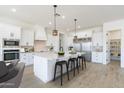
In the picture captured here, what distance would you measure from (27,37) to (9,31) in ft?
3.85

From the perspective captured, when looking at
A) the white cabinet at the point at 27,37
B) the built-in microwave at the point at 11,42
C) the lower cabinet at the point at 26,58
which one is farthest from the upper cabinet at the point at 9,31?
the lower cabinet at the point at 26,58

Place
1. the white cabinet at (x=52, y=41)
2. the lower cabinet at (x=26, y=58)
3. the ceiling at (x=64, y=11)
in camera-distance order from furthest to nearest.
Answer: the white cabinet at (x=52, y=41) < the lower cabinet at (x=26, y=58) < the ceiling at (x=64, y=11)

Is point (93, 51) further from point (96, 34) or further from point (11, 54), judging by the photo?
point (11, 54)

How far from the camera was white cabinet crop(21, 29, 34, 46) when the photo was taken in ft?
19.1

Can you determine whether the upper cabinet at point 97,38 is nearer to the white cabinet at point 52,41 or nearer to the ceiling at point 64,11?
the ceiling at point 64,11

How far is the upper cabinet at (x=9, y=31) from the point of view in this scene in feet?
15.8

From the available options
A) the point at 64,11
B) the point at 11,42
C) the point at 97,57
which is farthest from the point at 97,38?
the point at 11,42

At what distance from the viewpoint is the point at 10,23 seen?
543cm

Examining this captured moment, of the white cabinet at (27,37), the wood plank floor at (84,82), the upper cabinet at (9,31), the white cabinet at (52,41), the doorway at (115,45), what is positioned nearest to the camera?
the wood plank floor at (84,82)

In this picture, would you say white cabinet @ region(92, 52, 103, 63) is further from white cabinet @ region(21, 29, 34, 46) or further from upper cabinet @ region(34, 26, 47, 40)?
white cabinet @ region(21, 29, 34, 46)

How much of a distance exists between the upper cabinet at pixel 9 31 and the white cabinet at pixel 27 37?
15.7 inches

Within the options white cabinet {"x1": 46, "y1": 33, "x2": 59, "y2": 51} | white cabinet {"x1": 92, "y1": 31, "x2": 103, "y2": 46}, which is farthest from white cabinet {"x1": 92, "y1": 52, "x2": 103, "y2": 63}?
white cabinet {"x1": 46, "y1": 33, "x2": 59, "y2": 51}

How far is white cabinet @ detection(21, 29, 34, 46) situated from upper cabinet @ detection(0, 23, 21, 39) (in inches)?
15.7

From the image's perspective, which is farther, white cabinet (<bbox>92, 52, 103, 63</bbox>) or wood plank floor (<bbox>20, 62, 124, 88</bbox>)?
white cabinet (<bbox>92, 52, 103, 63</bbox>)
